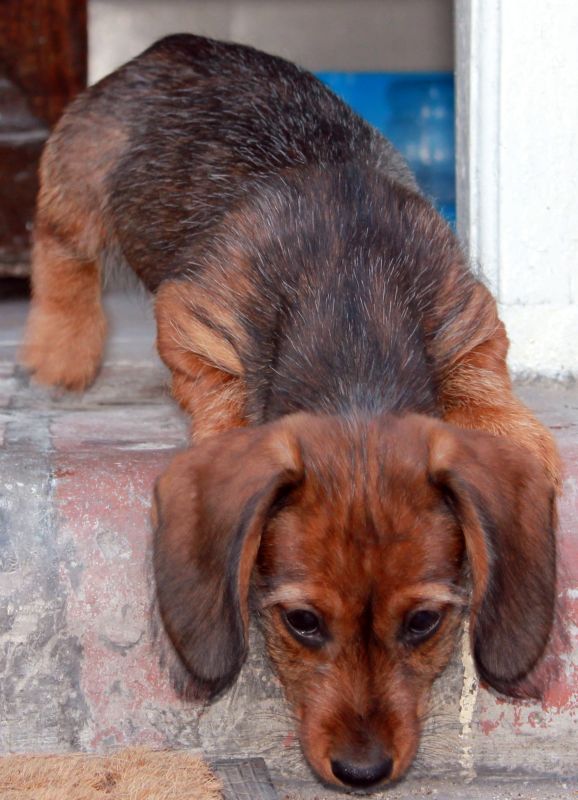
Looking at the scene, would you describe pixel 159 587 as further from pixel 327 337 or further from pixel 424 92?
pixel 424 92

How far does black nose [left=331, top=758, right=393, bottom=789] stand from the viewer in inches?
106

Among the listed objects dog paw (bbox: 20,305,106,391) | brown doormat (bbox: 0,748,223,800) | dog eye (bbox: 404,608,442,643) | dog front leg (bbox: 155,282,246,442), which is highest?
dog front leg (bbox: 155,282,246,442)

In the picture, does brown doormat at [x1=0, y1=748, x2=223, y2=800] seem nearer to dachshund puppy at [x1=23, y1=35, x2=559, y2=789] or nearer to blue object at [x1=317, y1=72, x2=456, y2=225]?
dachshund puppy at [x1=23, y1=35, x2=559, y2=789]

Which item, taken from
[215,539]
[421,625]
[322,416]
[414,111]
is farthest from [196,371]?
[414,111]

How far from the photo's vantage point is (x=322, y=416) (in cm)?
301

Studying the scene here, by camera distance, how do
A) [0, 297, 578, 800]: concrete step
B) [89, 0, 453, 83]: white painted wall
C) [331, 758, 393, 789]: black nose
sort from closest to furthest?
[331, 758, 393, 789]: black nose < [0, 297, 578, 800]: concrete step < [89, 0, 453, 83]: white painted wall

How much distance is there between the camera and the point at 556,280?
4609 millimetres

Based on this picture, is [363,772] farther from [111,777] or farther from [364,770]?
[111,777]

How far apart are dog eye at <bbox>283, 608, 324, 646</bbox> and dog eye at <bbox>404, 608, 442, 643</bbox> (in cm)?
19

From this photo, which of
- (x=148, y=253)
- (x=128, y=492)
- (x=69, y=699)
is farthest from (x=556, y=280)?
(x=69, y=699)

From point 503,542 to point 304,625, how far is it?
467 mm

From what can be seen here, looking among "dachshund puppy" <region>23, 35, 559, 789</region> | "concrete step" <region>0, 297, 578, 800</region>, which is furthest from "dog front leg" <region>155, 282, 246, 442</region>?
"concrete step" <region>0, 297, 578, 800</region>

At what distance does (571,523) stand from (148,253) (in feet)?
6.12

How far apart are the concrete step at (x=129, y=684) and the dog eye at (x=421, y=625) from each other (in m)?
0.47
